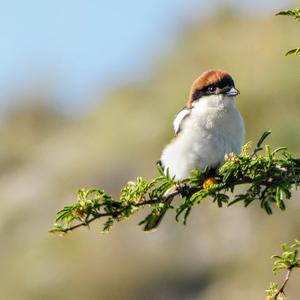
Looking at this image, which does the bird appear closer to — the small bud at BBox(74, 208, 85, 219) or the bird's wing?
the bird's wing

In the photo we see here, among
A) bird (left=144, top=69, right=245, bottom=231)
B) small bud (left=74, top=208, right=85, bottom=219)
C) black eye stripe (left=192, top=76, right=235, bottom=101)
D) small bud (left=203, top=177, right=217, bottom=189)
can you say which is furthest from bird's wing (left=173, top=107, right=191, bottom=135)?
small bud (left=74, top=208, right=85, bottom=219)

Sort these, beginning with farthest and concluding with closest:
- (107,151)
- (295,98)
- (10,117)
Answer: (10,117) → (107,151) → (295,98)

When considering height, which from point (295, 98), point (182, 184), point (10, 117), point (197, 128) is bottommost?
point (182, 184)

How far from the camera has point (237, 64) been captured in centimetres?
1441

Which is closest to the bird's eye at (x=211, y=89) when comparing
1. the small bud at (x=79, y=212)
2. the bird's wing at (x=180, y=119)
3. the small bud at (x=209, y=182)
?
the bird's wing at (x=180, y=119)

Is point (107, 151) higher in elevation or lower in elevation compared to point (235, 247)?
higher

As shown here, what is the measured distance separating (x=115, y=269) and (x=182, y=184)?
8.10m

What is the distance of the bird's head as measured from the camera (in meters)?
5.76

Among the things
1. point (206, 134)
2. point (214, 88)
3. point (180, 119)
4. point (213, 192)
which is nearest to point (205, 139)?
point (206, 134)

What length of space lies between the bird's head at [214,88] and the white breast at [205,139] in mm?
100

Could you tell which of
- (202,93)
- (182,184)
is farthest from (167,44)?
(182,184)

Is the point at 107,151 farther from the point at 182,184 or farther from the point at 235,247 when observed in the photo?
the point at 182,184

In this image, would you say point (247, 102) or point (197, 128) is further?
point (247, 102)

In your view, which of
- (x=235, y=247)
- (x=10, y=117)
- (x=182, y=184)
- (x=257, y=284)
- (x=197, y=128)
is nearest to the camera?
(x=182, y=184)
